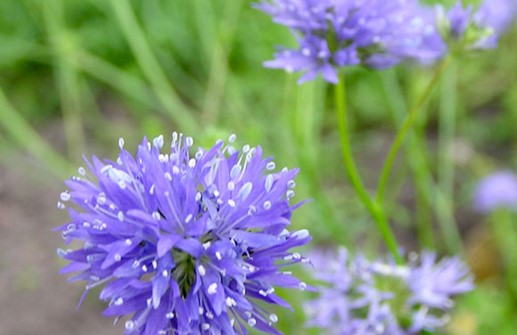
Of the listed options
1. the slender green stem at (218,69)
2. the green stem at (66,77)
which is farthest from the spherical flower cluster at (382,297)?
the green stem at (66,77)

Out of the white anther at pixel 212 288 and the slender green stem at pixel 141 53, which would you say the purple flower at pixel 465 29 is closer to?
the white anther at pixel 212 288

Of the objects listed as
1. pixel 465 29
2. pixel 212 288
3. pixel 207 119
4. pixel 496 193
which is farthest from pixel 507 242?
pixel 212 288

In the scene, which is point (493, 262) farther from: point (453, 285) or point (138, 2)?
point (138, 2)

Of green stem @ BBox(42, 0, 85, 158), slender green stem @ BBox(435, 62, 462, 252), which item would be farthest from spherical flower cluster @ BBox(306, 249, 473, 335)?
green stem @ BBox(42, 0, 85, 158)

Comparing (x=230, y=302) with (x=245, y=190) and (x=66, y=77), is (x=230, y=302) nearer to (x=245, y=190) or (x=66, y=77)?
(x=245, y=190)

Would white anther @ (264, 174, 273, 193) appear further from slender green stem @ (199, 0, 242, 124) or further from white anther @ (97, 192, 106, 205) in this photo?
slender green stem @ (199, 0, 242, 124)

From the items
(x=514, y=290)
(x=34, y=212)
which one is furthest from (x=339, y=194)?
(x=34, y=212)
